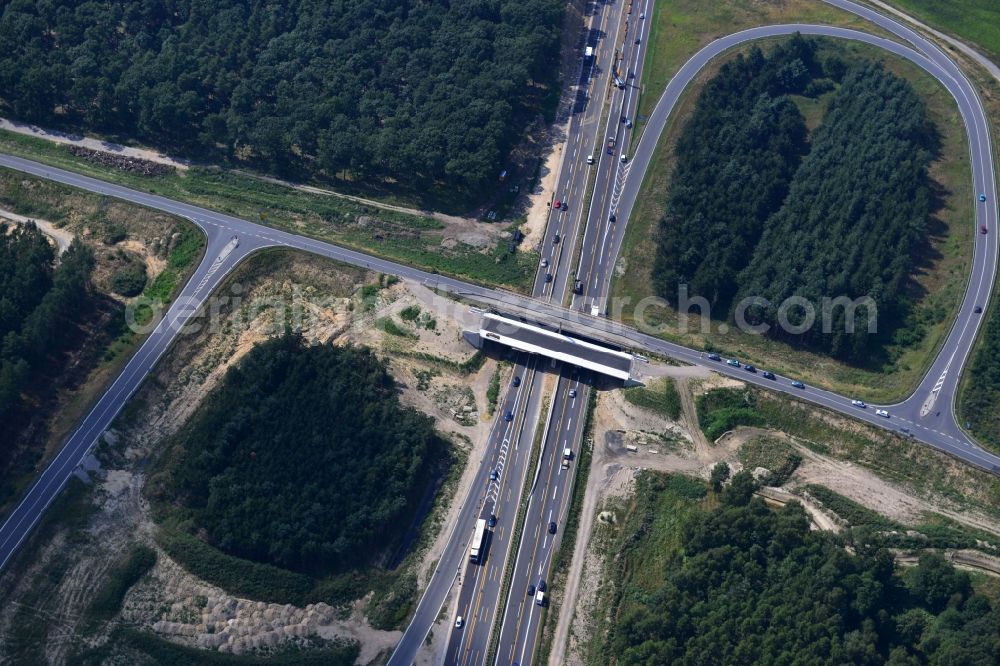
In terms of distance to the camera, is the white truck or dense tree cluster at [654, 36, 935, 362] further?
dense tree cluster at [654, 36, 935, 362]

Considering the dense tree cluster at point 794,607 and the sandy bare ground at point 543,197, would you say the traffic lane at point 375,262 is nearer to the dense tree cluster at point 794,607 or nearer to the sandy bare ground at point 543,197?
the sandy bare ground at point 543,197

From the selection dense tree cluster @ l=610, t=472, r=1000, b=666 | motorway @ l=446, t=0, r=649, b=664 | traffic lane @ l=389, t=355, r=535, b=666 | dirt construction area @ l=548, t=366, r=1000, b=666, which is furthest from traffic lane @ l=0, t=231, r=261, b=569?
dense tree cluster @ l=610, t=472, r=1000, b=666

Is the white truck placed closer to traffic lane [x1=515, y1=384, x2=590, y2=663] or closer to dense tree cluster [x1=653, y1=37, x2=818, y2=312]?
traffic lane [x1=515, y1=384, x2=590, y2=663]

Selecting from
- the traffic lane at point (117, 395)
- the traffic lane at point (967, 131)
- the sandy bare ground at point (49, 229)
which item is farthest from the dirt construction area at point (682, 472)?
the sandy bare ground at point (49, 229)

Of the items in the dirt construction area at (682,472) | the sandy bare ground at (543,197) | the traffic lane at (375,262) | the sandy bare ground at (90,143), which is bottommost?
the dirt construction area at (682,472)

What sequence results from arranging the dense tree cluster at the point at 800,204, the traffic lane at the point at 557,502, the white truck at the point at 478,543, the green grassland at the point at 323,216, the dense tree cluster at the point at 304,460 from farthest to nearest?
the green grassland at the point at 323,216 → the dense tree cluster at the point at 800,204 → the white truck at the point at 478,543 → the dense tree cluster at the point at 304,460 → the traffic lane at the point at 557,502

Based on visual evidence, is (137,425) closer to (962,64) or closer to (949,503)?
(949,503)

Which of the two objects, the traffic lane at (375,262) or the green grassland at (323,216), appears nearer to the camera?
the traffic lane at (375,262)

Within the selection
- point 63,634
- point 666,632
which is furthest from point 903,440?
point 63,634

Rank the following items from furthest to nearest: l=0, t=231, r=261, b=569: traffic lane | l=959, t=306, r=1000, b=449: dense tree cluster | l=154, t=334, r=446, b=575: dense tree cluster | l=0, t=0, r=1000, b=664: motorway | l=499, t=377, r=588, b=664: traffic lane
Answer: l=959, t=306, r=1000, b=449: dense tree cluster < l=0, t=0, r=1000, b=664: motorway < l=0, t=231, r=261, b=569: traffic lane < l=154, t=334, r=446, b=575: dense tree cluster < l=499, t=377, r=588, b=664: traffic lane
